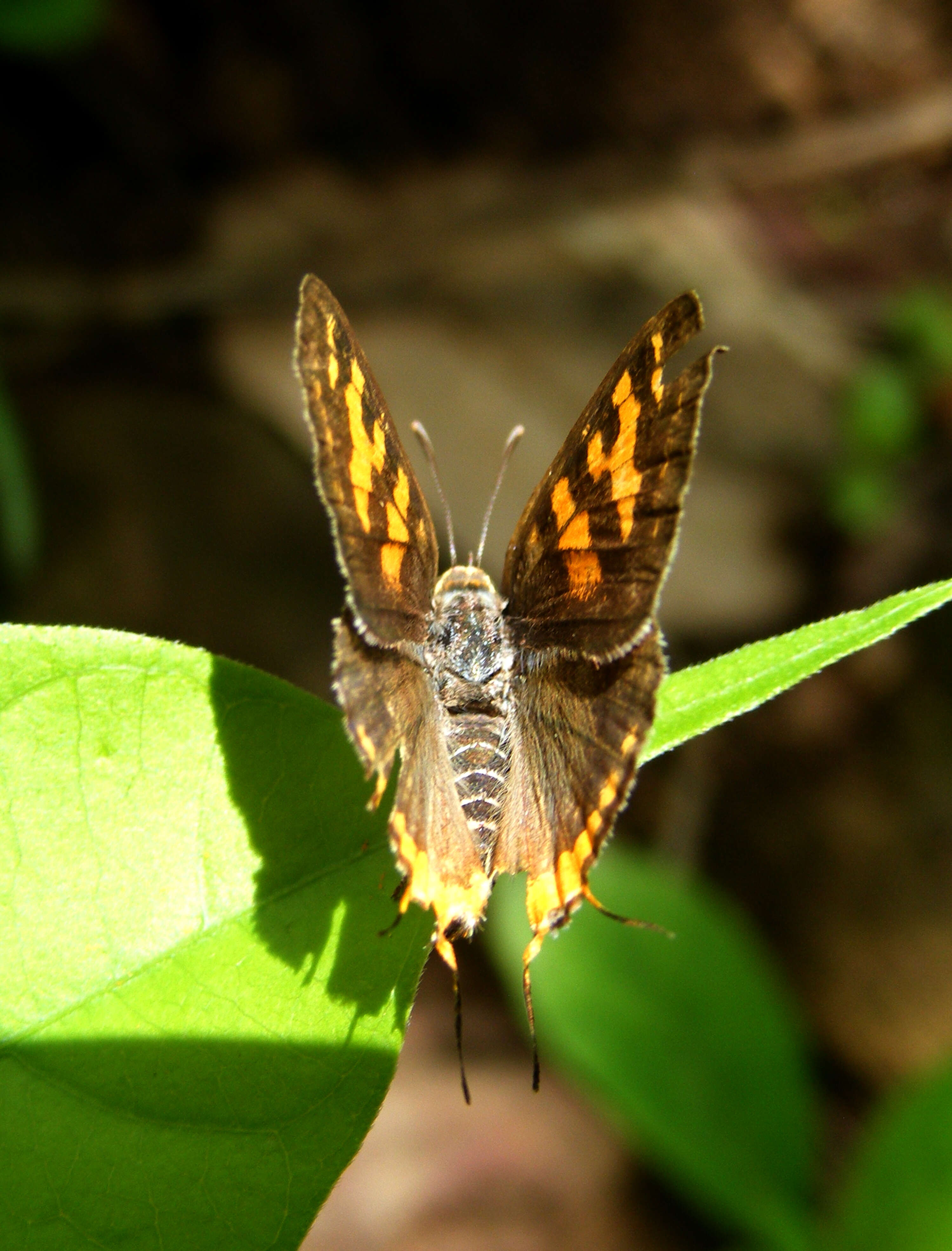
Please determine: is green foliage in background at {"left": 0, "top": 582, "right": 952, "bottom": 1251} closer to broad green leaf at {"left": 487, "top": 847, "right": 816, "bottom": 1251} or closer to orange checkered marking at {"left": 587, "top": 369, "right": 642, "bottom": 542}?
orange checkered marking at {"left": 587, "top": 369, "right": 642, "bottom": 542}

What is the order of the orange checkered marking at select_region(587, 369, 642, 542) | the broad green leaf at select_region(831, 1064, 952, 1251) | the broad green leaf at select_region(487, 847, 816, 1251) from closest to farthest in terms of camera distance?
1. the orange checkered marking at select_region(587, 369, 642, 542)
2. the broad green leaf at select_region(831, 1064, 952, 1251)
3. the broad green leaf at select_region(487, 847, 816, 1251)

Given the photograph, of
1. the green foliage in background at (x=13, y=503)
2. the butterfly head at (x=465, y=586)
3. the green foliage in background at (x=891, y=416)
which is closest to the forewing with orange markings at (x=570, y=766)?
the butterfly head at (x=465, y=586)

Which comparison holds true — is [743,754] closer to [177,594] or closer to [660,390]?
[177,594]

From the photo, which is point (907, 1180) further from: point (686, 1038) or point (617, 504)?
point (617, 504)

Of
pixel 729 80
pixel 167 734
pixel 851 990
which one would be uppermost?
pixel 729 80

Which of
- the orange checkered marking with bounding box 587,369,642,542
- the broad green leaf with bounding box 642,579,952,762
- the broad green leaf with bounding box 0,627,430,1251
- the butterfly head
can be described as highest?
the orange checkered marking with bounding box 587,369,642,542

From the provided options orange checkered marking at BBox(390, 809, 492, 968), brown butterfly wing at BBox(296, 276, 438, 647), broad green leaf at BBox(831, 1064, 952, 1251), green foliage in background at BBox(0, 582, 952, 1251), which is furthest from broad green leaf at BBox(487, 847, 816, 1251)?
green foliage in background at BBox(0, 582, 952, 1251)

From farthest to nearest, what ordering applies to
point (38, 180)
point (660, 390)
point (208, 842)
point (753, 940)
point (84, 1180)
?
point (38, 180) < point (753, 940) < point (660, 390) < point (208, 842) < point (84, 1180)

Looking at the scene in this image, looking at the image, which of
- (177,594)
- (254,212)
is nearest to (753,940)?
(177,594)
